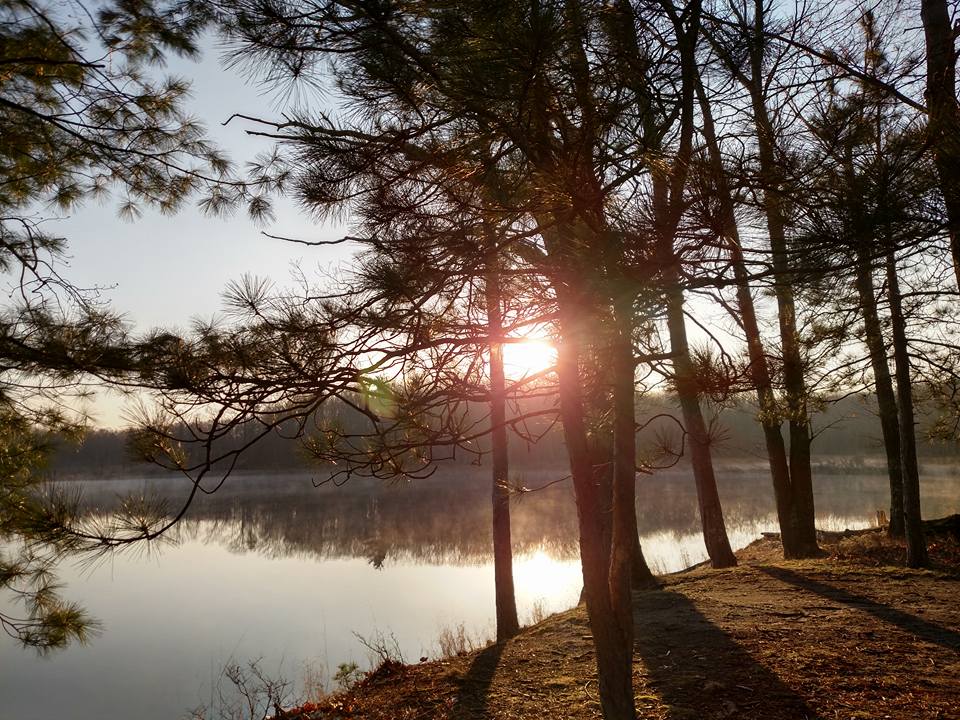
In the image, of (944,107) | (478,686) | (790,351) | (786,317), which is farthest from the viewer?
(786,317)

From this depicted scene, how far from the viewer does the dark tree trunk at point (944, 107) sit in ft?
8.43

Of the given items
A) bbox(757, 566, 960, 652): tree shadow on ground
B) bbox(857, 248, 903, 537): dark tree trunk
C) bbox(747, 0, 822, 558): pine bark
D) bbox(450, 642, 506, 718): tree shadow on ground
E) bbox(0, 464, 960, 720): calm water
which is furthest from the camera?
bbox(857, 248, 903, 537): dark tree trunk

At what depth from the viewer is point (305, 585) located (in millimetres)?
11203

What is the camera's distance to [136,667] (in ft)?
24.6

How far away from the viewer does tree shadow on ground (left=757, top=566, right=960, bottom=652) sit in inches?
173

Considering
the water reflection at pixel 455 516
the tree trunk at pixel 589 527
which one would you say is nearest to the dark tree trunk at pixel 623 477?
→ the tree trunk at pixel 589 527

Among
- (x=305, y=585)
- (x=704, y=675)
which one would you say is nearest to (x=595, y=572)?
(x=704, y=675)

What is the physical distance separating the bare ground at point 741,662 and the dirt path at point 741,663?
1cm

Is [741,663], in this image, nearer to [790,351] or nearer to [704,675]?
[704,675]

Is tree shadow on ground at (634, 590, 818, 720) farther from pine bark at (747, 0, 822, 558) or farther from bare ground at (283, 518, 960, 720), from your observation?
pine bark at (747, 0, 822, 558)

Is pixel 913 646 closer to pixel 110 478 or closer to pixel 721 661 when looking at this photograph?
pixel 721 661

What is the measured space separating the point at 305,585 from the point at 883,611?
888 centimetres

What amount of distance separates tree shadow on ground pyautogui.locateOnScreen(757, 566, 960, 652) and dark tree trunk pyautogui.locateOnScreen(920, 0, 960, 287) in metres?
2.45

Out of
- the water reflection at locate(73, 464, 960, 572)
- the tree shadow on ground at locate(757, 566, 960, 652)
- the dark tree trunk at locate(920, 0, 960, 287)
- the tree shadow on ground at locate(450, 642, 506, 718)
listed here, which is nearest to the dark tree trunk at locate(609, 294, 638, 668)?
the dark tree trunk at locate(920, 0, 960, 287)
